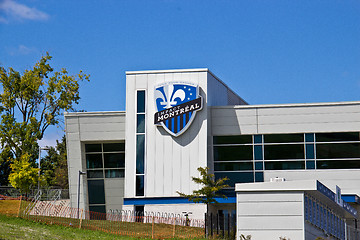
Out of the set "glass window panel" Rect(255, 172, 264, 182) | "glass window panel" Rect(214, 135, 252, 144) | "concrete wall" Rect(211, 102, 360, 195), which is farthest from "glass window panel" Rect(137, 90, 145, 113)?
"glass window panel" Rect(255, 172, 264, 182)

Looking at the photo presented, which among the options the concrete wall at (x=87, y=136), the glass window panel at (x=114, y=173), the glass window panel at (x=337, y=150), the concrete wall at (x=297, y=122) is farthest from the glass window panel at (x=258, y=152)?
the glass window panel at (x=114, y=173)

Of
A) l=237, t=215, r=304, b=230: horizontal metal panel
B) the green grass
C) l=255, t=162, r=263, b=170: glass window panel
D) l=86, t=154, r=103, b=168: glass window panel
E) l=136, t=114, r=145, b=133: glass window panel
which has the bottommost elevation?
the green grass

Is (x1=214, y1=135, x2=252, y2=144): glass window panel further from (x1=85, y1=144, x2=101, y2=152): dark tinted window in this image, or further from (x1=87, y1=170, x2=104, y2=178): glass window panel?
(x1=87, y1=170, x2=104, y2=178): glass window panel

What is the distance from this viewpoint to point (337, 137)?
158ft

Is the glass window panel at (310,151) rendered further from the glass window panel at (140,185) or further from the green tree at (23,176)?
the green tree at (23,176)

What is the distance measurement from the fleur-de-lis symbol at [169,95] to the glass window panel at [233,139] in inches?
176

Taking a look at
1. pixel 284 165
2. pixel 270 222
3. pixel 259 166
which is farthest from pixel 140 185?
pixel 270 222

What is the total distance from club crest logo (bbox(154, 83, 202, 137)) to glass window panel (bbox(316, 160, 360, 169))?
9954 mm

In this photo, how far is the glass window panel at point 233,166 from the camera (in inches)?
1935

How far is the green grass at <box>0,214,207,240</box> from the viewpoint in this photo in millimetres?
30123

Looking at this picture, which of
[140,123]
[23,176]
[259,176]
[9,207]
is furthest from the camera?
[23,176]

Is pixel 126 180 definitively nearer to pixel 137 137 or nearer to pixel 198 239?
pixel 137 137

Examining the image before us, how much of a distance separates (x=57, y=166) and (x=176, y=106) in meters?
43.5

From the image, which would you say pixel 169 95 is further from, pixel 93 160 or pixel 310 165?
pixel 310 165
